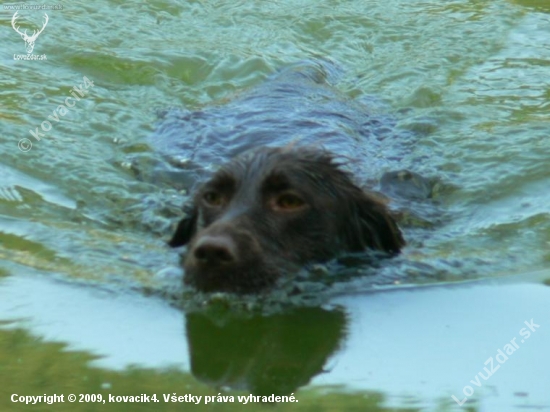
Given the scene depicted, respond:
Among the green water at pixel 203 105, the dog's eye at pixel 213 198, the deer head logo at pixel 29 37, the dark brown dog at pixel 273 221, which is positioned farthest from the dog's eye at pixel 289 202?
the deer head logo at pixel 29 37

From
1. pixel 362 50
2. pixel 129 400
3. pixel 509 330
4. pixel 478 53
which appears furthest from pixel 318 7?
pixel 129 400

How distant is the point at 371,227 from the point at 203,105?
356 cm

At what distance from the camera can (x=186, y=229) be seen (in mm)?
6957

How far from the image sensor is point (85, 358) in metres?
5.16

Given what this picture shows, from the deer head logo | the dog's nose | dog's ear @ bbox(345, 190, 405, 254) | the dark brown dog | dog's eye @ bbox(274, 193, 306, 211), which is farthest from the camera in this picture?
the deer head logo

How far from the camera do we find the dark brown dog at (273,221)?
19.7 feet

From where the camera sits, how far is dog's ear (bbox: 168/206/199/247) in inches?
270

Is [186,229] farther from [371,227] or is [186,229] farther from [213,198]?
[371,227]

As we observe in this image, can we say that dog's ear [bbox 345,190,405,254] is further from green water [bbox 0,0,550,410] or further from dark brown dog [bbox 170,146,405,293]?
green water [bbox 0,0,550,410]

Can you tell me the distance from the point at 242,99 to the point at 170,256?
2855 mm

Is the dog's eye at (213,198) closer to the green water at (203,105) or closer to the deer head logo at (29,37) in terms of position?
the green water at (203,105)

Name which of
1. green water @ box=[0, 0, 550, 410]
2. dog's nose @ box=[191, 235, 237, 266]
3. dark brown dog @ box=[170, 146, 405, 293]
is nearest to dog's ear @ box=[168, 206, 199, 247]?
dark brown dog @ box=[170, 146, 405, 293]

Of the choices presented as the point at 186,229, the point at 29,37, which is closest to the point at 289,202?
the point at 186,229

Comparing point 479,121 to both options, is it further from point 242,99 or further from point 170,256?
point 170,256
